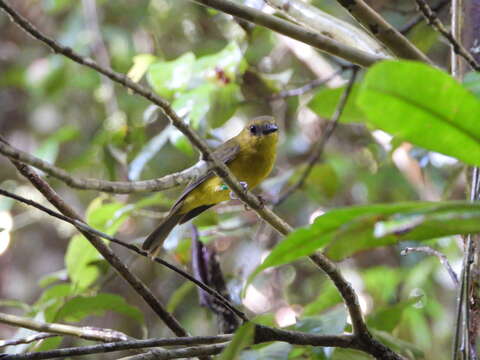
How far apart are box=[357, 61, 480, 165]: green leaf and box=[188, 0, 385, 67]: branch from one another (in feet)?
1.63

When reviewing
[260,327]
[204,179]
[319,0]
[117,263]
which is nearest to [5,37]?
[319,0]

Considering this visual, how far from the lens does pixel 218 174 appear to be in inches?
55.5

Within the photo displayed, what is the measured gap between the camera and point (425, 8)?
1676 millimetres

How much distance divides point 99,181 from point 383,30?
83 cm

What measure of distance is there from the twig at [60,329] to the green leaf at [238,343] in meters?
0.41

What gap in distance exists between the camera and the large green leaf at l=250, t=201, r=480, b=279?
958mm

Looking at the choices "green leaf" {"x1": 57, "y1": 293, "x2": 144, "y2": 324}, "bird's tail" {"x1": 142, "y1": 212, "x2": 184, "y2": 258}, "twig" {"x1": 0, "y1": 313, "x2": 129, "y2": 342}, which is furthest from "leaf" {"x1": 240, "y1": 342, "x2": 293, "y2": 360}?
"bird's tail" {"x1": 142, "y1": 212, "x2": 184, "y2": 258}

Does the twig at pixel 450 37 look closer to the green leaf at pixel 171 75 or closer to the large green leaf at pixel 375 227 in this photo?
the large green leaf at pixel 375 227

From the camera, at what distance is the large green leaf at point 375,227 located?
3.14ft

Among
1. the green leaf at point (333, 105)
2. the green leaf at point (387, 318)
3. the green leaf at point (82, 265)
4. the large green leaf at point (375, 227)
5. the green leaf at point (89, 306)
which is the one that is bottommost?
the large green leaf at point (375, 227)

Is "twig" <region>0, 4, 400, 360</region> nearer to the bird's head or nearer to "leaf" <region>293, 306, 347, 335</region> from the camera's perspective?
"leaf" <region>293, 306, 347, 335</region>

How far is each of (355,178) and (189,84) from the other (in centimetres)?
225

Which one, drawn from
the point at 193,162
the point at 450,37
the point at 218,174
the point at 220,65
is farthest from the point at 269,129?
the point at 218,174

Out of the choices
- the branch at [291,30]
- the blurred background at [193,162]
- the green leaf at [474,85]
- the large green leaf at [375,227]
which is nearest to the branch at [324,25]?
the branch at [291,30]
